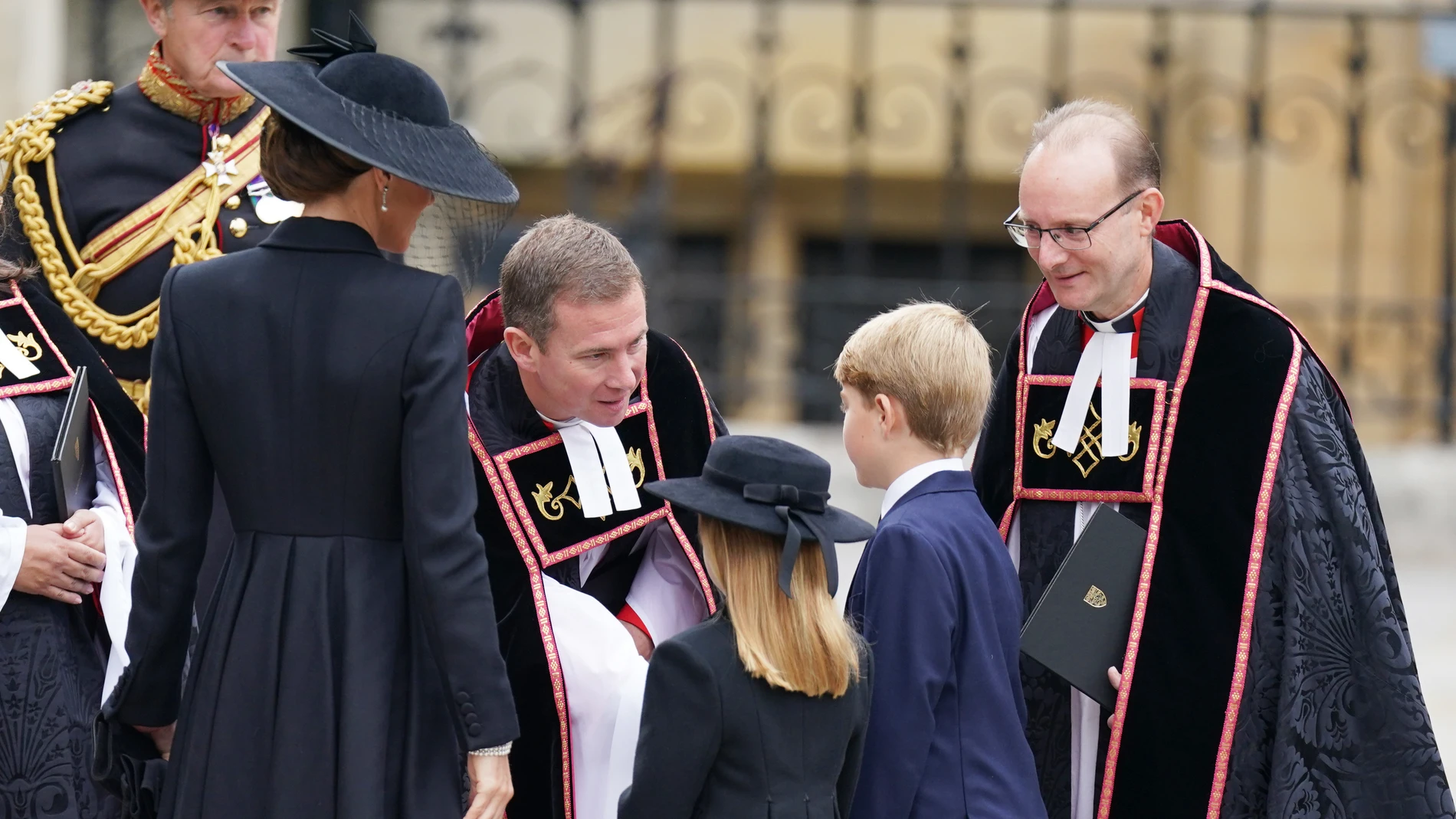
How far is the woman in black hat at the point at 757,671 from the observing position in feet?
9.04

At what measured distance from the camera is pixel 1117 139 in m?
3.44

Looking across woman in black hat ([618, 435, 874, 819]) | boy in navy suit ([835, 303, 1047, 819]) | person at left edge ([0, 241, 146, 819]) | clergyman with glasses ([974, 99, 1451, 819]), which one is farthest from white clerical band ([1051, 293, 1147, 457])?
person at left edge ([0, 241, 146, 819])

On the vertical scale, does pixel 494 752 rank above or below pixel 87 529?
below

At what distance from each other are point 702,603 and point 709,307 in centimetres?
543

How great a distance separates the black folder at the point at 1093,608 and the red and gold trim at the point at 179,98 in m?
1.93

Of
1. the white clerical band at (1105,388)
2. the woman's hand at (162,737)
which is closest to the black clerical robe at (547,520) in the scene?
the woman's hand at (162,737)

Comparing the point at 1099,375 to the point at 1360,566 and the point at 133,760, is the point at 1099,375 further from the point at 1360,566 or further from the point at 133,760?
the point at 133,760

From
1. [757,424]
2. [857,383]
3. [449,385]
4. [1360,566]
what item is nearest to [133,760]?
[449,385]

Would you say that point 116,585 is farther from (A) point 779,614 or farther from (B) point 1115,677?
(B) point 1115,677

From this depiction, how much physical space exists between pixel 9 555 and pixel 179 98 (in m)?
1.15

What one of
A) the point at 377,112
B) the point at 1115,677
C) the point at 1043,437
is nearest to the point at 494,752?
the point at 377,112

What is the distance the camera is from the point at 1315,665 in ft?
10.9

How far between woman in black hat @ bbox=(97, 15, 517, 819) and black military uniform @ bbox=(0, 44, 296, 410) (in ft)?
3.28

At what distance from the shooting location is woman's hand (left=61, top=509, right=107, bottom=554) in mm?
3205
